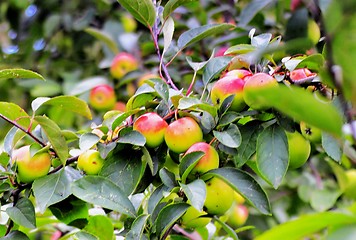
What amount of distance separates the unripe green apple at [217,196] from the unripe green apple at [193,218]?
1.0 inches

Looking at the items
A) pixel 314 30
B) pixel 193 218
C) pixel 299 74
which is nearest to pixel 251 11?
pixel 314 30

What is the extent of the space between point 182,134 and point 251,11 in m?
0.93

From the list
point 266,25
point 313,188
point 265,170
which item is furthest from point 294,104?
point 313,188

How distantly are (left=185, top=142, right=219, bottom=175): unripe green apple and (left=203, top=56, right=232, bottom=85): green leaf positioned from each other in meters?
0.16

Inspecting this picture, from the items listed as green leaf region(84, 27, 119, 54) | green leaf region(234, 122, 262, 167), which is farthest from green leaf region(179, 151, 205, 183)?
green leaf region(84, 27, 119, 54)

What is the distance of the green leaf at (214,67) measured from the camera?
3.03ft

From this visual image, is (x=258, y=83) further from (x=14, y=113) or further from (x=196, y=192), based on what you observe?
(x=14, y=113)

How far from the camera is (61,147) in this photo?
0.84 metres

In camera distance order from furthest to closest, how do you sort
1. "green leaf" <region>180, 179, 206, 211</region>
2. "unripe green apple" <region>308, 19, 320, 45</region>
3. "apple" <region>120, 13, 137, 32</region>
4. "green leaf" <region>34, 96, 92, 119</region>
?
"apple" <region>120, 13, 137, 32</region> → "unripe green apple" <region>308, 19, 320, 45</region> → "green leaf" <region>34, 96, 92, 119</region> → "green leaf" <region>180, 179, 206, 211</region>

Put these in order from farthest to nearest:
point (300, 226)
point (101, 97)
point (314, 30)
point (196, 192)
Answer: point (101, 97)
point (314, 30)
point (196, 192)
point (300, 226)

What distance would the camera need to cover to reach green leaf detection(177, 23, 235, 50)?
967mm

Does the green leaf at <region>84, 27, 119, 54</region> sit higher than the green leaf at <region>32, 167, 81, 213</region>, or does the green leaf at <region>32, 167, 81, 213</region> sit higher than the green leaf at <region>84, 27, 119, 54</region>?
the green leaf at <region>32, 167, 81, 213</region>

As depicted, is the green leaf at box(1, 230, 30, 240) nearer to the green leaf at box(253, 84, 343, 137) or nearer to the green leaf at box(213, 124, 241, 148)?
the green leaf at box(213, 124, 241, 148)

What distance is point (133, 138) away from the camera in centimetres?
81
